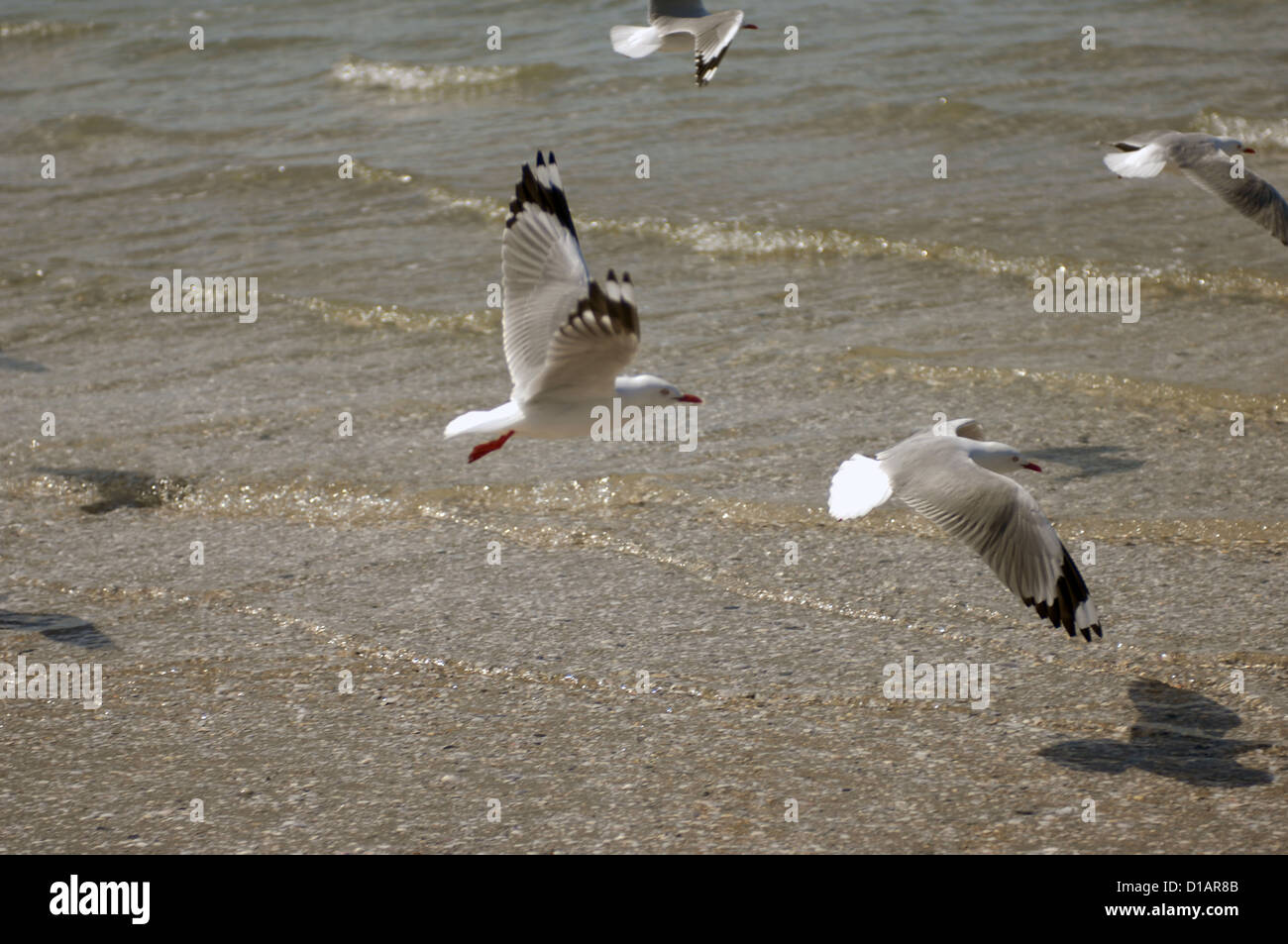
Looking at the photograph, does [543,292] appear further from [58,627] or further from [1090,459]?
[1090,459]

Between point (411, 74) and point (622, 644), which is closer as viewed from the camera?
point (622, 644)

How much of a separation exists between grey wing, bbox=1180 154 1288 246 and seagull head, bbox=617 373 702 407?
4317mm

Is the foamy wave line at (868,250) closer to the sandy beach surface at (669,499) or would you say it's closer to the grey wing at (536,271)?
the sandy beach surface at (669,499)

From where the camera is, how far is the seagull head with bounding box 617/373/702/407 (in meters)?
5.61

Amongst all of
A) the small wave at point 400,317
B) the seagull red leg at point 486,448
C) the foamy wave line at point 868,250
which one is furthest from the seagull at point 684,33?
the seagull red leg at point 486,448

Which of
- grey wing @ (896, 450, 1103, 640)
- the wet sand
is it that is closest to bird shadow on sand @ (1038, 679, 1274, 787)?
the wet sand

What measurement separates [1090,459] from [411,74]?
12855 millimetres

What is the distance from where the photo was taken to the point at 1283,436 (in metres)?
7.08

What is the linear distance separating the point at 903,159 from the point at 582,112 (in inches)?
149

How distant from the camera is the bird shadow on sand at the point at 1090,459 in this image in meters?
6.78

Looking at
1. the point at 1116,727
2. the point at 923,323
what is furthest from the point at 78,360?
the point at 1116,727

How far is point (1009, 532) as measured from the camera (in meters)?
4.79

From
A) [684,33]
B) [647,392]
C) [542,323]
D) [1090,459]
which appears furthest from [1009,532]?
[684,33]

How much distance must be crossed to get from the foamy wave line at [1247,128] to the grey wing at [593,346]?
31.0 feet
